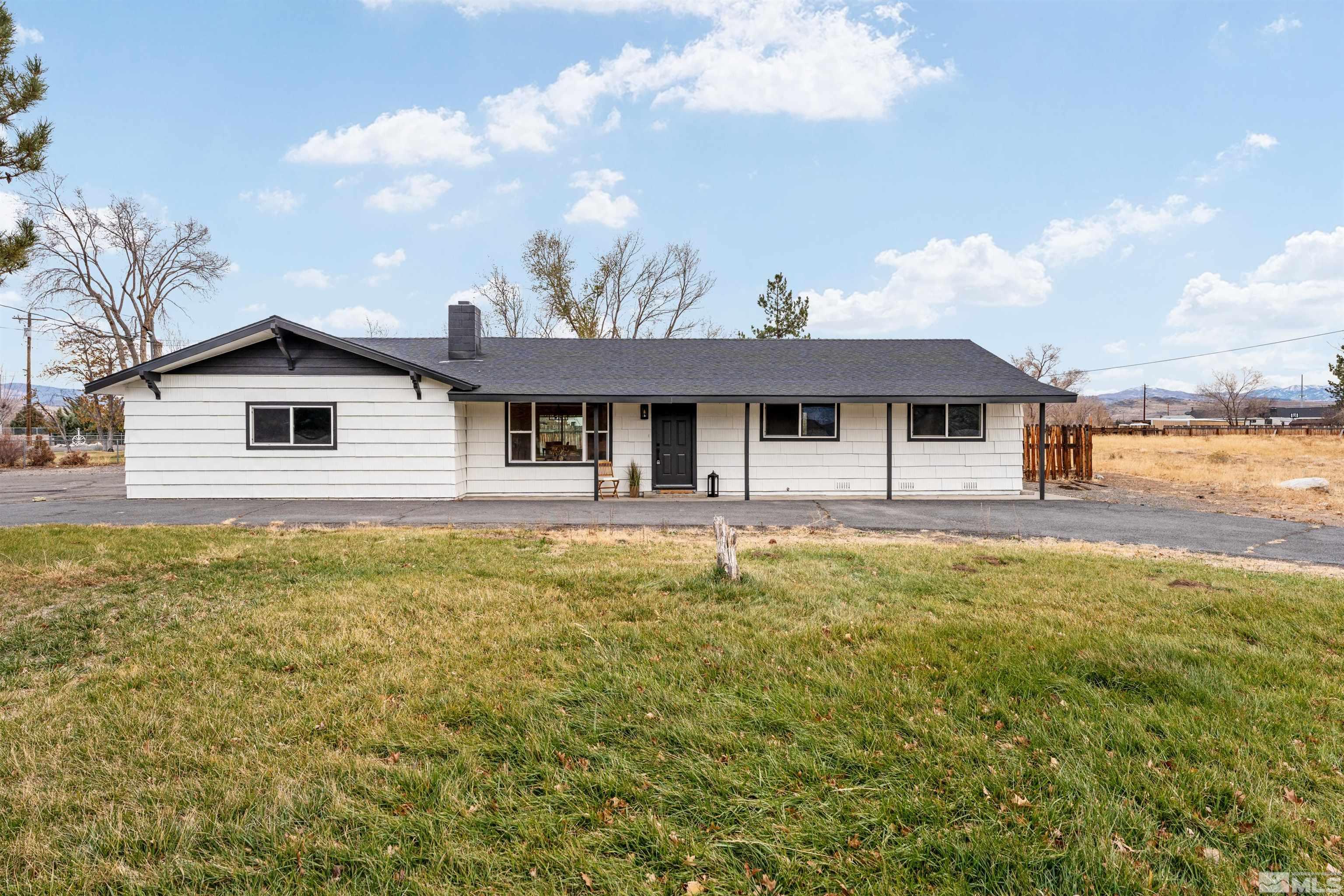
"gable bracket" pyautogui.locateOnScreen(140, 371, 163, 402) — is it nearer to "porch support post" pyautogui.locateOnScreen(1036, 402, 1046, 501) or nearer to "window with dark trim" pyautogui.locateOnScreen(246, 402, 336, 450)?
"window with dark trim" pyautogui.locateOnScreen(246, 402, 336, 450)

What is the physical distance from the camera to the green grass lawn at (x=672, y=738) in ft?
7.14

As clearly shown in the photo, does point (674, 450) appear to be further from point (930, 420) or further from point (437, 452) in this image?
point (930, 420)

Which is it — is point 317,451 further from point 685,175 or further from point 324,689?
point 685,175

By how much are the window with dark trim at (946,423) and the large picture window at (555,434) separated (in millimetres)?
6998

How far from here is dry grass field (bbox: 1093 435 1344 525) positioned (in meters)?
12.7

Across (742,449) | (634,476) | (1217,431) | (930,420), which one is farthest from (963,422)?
(1217,431)

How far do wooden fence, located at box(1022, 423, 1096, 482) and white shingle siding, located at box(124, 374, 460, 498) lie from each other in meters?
15.3

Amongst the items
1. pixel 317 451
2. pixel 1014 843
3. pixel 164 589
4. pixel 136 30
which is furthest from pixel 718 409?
pixel 136 30

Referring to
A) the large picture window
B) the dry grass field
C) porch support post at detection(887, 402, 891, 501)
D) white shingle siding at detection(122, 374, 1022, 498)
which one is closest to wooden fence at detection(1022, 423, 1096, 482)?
the dry grass field

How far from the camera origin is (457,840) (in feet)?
7.50

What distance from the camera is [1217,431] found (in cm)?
4881

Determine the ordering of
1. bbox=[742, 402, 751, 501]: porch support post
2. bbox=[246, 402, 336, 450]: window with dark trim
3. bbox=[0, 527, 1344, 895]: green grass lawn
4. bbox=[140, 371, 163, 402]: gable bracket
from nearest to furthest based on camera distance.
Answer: bbox=[0, 527, 1344, 895]: green grass lawn → bbox=[140, 371, 163, 402]: gable bracket → bbox=[246, 402, 336, 450]: window with dark trim → bbox=[742, 402, 751, 501]: porch support post

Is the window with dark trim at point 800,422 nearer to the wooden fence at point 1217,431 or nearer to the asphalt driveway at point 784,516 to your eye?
the asphalt driveway at point 784,516

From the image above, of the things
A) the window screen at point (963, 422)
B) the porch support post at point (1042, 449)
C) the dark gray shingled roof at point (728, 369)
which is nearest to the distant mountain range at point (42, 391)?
the dark gray shingled roof at point (728, 369)
